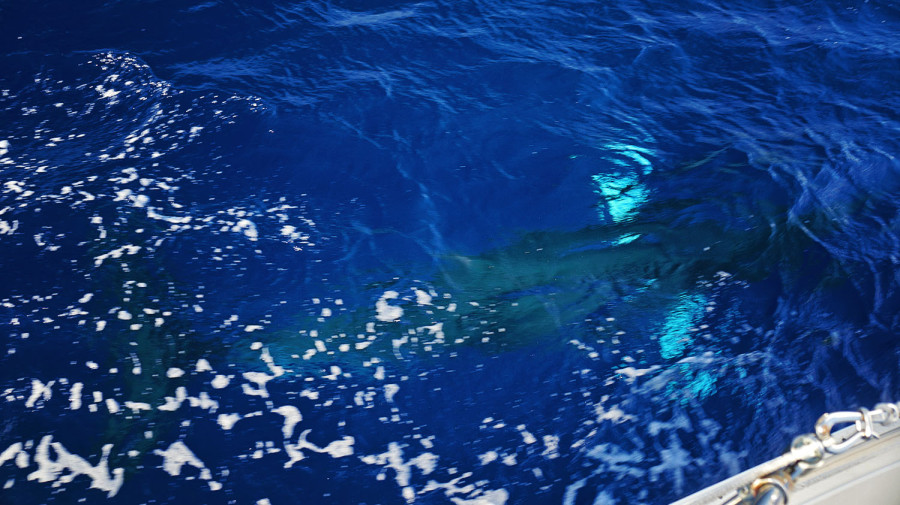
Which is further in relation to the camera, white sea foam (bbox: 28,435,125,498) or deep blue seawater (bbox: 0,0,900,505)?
deep blue seawater (bbox: 0,0,900,505)

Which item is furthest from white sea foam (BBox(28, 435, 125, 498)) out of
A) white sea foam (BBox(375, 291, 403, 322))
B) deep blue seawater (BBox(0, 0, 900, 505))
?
white sea foam (BBox(375, 291, 403, 322))

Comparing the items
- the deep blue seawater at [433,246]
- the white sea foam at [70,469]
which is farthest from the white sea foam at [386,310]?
the white sea foam at [70,469]

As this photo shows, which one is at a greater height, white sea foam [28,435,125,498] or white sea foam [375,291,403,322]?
white sea foam [28,435,125,498]

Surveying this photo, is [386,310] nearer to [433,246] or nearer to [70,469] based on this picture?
[433,246]

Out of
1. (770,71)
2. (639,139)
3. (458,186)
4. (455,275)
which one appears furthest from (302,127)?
(770,71)

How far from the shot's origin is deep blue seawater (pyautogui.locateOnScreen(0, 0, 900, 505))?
93.0 inches

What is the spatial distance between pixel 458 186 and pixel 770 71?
7.61 feet

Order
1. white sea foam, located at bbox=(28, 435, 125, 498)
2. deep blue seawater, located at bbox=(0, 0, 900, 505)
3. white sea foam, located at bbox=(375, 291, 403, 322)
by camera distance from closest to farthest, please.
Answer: white sea foam, located at bbox=(28, 435, 125, 498) < deep blue seawater, located at bbox=(0, 0, 900, 505) < white sea foam, located at bbox=(375, 291, 403, 322)

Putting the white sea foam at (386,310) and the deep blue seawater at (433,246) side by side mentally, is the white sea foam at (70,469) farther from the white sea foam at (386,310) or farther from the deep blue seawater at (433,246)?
the white sea foam at (386,310)

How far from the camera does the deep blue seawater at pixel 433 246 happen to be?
7.75ft

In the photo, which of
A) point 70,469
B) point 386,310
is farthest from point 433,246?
point 70,469

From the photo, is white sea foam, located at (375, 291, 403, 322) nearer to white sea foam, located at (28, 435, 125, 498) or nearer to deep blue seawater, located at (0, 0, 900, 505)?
deep blue seawater, located at (0, 0, 900, 505)

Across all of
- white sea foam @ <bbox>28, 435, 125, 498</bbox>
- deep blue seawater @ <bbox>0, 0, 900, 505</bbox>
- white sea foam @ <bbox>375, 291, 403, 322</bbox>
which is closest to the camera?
white sea foam @ <bbox>28, 435, 125, 498</bbox>

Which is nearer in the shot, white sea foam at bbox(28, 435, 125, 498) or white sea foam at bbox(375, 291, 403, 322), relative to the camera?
white sea foam at bbox(28, 435, 125, 498)
